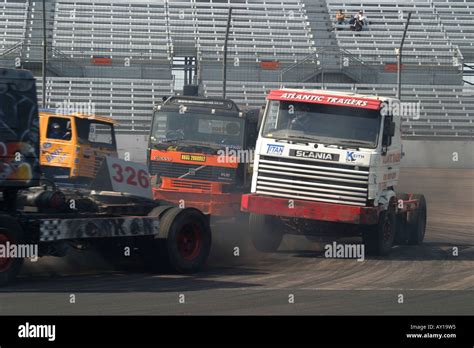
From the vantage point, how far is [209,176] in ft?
60.7

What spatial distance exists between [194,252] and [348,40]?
1165 inches

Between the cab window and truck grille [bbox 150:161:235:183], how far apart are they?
273 cm

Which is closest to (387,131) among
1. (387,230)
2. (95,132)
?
(387,230)

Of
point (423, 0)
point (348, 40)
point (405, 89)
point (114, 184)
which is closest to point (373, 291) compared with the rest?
point (114, 184)

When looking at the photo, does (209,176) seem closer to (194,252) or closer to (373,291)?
(194,252)

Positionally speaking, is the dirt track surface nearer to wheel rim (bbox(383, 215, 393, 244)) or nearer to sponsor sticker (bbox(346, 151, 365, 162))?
wheel rim (bbox(383, 215, 393, 244))

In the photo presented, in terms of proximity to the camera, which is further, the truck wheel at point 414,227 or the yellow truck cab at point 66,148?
the yellow truck cab at point 66,148

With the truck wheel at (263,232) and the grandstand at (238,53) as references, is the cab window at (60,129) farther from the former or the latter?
the grandstand at (238,53)

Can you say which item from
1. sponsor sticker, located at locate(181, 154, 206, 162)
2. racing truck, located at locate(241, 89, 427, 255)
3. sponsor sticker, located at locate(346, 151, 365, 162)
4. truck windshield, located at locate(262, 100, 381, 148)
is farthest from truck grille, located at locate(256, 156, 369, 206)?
sponsor sticker, located at locate(181, 154, 206, 162)

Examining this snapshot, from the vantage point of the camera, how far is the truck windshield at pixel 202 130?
18625 mm

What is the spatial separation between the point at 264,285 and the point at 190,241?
1823 millimetres

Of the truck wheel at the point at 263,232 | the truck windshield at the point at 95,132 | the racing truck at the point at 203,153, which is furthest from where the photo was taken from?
the truck windshield at the point at 95,132

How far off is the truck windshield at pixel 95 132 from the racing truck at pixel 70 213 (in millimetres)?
7296

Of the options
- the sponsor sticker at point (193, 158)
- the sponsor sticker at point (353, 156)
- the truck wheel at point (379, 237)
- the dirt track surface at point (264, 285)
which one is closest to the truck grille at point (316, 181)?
the sponsor sticker at point (353, 156)
